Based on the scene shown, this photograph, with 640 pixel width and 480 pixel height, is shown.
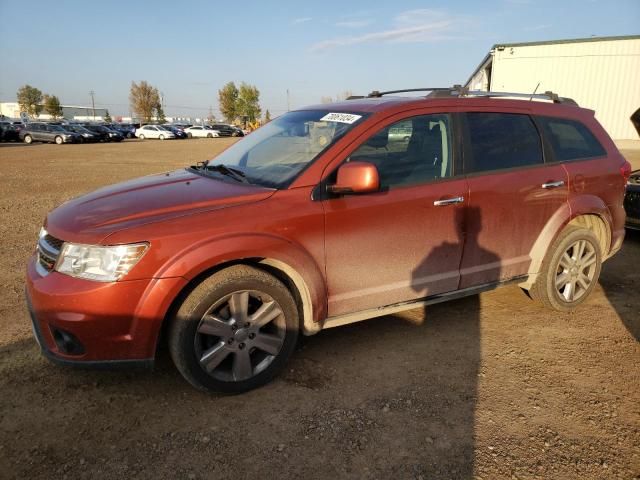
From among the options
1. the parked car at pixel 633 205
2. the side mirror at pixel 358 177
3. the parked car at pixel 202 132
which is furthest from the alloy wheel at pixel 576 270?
the parked car at pixel 202 132

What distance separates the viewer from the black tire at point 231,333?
2666 mm

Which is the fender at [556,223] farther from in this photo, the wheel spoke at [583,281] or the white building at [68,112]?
the white building at [68,112]

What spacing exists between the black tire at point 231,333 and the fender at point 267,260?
9 centimetres

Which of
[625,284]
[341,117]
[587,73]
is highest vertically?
[587,73]

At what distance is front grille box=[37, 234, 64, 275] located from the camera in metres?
2.69

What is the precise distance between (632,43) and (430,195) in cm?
2542

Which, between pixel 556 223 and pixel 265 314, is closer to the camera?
pixel 265 314

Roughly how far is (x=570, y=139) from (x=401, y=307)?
2190 millimetres

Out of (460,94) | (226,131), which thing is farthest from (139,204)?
(226,131)

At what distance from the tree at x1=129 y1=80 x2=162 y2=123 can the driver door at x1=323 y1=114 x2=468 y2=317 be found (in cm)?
10079

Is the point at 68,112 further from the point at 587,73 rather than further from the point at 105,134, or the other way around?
the point at 587,73

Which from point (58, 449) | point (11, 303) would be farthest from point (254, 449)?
point (11, 303)

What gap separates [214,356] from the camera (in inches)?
110

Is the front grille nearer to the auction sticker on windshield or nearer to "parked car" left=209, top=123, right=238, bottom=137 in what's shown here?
the auction sticker on windshield
